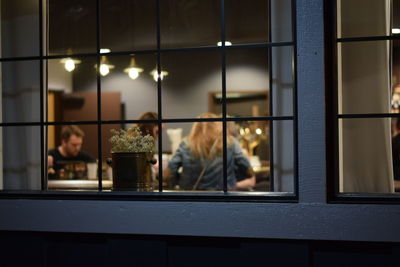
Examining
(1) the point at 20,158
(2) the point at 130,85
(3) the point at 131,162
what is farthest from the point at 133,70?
(3) the point at 131,162

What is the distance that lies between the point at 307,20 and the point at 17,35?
2.18 meters

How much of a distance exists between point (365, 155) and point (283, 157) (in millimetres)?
530

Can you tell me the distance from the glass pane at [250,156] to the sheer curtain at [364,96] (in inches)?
23.9

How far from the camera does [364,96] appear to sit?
137 inches

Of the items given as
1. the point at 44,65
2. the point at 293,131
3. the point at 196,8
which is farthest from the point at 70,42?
the point at 293,131

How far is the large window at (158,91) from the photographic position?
3.55 m

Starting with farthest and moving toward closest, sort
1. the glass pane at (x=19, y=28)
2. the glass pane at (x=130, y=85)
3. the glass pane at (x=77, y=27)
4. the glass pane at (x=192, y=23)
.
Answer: the glass pane at (x=130, y=85) < the glass pane at (x=192, y=23) < the glass pane at (x=77, y=27) < the glass pane at (x=19, y=28)

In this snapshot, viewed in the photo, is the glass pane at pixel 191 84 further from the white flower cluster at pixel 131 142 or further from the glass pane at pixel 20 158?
the white flower cluster at pixel 131 142

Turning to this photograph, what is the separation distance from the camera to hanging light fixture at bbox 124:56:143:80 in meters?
8.81

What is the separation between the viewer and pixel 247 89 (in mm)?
8836

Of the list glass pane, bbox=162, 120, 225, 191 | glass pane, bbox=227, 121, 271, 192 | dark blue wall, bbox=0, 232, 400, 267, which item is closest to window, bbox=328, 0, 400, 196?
dark blue wall, bbox=0, 232, 400, 267

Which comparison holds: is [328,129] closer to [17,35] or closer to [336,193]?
[336,193]

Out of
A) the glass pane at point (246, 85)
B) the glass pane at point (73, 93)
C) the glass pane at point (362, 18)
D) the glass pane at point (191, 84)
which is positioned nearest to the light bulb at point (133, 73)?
the glass pane at point (191, 84)

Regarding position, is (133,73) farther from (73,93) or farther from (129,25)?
(73,93)
